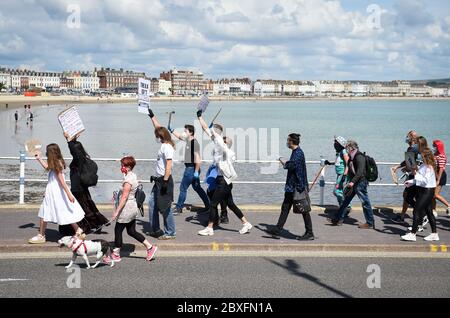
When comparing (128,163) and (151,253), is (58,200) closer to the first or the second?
(128,163)

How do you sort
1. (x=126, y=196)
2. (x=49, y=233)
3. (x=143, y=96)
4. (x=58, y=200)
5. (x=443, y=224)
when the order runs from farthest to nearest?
(x=443, y=224), (x=143, y=96), (x=49, y=233), (x=58, y=200), (x=126, y=196)

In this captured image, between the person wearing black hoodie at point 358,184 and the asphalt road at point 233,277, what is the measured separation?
1845mm

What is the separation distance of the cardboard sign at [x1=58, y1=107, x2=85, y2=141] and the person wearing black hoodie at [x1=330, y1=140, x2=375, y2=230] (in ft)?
16.3

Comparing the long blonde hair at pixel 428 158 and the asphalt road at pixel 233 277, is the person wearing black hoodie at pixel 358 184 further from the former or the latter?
the asphalt road at pixel 233 277

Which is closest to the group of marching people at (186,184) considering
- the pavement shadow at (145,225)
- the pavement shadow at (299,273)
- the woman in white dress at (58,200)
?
the woman in white dress at (58,200)

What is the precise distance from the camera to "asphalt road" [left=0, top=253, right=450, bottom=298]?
7180mm

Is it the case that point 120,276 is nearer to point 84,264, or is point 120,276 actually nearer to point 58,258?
point 84,264

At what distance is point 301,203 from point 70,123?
402 cm

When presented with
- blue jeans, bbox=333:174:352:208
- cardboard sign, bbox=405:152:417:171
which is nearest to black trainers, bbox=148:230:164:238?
blue jeans, bbox=333:174:352:208

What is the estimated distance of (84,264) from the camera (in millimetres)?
8469

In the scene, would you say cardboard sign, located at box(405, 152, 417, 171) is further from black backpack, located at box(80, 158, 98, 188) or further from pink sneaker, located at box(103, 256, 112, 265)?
pink sneaker, located at box(103, 256, 112, 265)

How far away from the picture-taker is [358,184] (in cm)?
1081

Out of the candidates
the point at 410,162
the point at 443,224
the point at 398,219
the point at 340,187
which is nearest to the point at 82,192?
the point at 340,187
